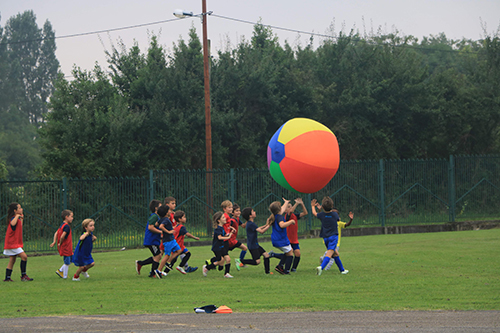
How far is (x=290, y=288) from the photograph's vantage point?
884 centimetres

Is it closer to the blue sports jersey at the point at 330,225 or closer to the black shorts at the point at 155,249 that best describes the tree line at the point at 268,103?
the black shorts at the point at 155,249

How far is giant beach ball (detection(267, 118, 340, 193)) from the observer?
9.45 m

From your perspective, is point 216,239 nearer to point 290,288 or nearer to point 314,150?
point 290,288

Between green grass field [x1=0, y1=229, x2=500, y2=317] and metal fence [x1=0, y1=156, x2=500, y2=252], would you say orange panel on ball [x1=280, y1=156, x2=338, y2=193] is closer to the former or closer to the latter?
green grass field [x1=0, y1=229, x2=500, y2=317]

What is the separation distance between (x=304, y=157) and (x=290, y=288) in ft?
7.24

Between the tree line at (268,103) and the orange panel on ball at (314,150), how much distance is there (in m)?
15.2

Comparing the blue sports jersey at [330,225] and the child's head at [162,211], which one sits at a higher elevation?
the child's head at [162,211]

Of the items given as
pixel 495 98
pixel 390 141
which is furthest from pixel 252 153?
pixel 495 98

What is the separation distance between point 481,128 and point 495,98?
5.70 feet

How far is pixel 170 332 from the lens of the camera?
5.97 metres

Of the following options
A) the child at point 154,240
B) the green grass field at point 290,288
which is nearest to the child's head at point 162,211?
the child at point 154,240

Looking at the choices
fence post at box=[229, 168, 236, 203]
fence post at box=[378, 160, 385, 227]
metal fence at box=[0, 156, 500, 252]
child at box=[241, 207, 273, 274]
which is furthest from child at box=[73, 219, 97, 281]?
fence post at box=[378, 160, 385, 227]

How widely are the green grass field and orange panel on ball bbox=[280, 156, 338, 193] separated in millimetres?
1654

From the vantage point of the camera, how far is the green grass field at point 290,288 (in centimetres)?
736
